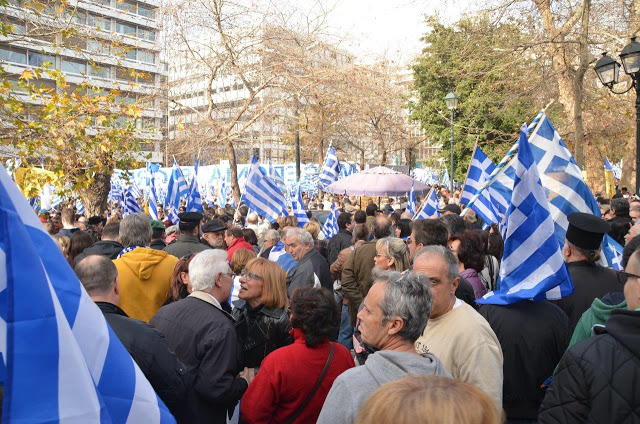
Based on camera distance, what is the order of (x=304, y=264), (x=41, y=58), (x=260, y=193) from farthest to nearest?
(x=41, y=58) → (x=260, y=193) → (x=304, y=264)

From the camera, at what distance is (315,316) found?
3533mm

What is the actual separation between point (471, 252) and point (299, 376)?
2.33 metres

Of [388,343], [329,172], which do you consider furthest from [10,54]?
[388,343]

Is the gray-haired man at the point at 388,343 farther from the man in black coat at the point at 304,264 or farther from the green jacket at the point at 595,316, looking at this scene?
the man in black coat at the point at 304,264

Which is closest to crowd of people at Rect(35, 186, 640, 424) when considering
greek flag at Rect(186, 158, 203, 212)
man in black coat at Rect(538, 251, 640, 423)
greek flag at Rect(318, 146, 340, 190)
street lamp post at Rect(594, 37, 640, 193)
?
man in black coat at Rect(538, 251, 640, 423)

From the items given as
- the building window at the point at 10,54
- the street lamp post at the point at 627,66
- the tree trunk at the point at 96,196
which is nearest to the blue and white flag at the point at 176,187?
the tree trunk at the point at 96,196

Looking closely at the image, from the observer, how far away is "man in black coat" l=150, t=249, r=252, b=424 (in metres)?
3.63

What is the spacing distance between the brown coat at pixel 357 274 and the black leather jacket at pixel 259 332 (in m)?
2.32

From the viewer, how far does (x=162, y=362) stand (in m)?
3.08

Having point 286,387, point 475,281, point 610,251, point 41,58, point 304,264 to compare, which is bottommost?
point 286,387

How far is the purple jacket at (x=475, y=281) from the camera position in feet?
16.3

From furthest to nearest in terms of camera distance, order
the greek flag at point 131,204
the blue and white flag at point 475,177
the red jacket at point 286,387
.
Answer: the greek flag at point 131,204 < the blue and white flag at point 475,177 < the red jacket at point 286,387

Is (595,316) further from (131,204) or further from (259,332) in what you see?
(131,204)

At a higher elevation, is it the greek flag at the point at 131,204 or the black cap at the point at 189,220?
the black cap at the point at 189,220
